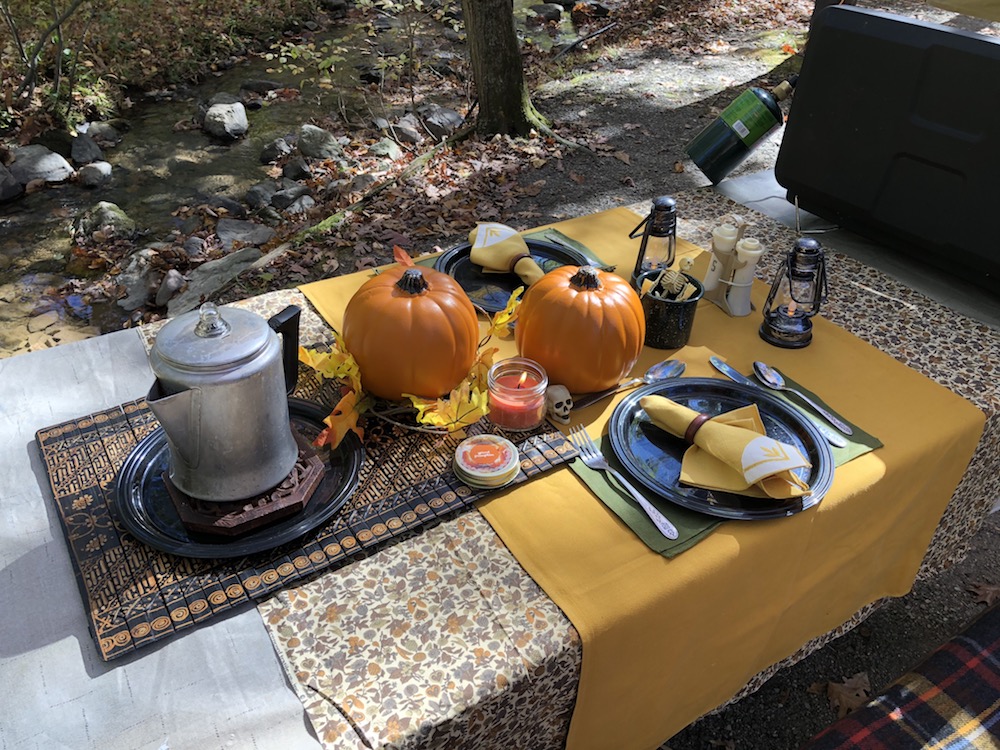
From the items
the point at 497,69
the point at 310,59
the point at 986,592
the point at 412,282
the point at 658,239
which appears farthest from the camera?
the point at 310,59

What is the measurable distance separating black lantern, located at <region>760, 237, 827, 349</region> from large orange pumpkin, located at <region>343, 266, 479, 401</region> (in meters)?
0.67

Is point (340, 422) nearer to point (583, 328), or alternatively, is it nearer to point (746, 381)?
point (583, 328)

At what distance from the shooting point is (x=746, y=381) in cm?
141

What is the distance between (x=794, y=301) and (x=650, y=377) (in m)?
0.37

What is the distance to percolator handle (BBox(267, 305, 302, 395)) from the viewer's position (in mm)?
1028

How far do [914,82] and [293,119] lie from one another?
4.24 m

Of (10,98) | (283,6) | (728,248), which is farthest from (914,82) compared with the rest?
(283,6)

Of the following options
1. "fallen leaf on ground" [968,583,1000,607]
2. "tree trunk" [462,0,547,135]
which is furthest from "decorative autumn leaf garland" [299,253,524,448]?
"tree trunk" [462,0,547,135]

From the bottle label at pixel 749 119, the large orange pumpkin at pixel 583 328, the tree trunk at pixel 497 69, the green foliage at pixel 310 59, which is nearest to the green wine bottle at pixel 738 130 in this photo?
the bottle label at pixel 749 119

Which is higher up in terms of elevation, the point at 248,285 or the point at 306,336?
the point at 306,336

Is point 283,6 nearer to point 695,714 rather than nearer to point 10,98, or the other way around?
point 10,98

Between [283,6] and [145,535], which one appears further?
[283,6]

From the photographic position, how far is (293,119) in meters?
5.11

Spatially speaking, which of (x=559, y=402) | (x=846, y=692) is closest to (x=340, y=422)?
(x=559, y=402)
